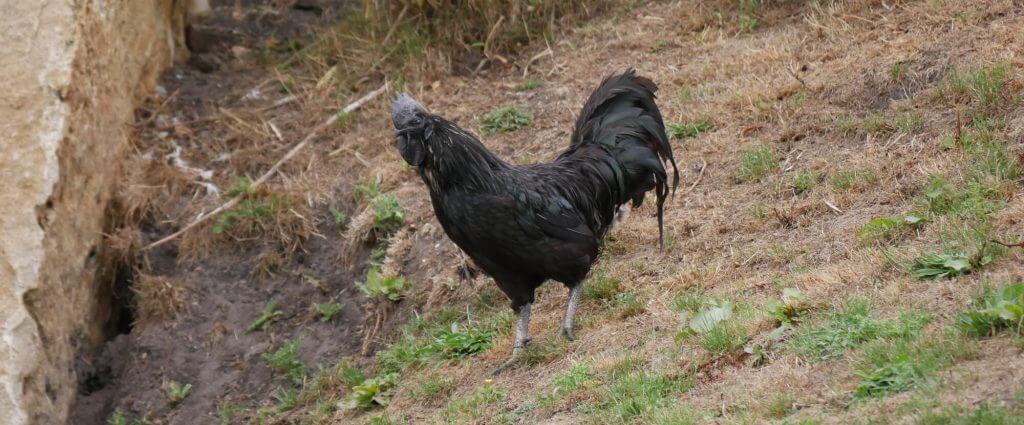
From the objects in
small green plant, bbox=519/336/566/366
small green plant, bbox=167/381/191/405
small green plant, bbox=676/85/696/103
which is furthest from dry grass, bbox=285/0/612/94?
small green plant, bbox=519/336/566/366

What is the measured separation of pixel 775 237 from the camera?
7.02 m

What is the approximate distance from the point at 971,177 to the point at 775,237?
1257 millimetres

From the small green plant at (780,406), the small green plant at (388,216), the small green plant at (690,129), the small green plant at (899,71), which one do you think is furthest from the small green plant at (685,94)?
the small green plant at (780,406)

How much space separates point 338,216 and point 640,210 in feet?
9.21

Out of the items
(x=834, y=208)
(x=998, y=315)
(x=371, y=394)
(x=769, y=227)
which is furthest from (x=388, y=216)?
(x=998, y=315)

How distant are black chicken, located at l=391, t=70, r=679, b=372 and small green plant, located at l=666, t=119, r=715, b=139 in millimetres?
1572

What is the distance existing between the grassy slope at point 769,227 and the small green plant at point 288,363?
1.63ft

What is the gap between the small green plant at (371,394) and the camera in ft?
23.4

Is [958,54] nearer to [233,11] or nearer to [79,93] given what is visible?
[79,93]

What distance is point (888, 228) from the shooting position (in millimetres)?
6258

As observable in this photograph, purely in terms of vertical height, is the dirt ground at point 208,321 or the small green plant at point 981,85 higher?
the small green plant at point 981,85

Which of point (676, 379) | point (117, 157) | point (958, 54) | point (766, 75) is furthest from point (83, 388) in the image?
point (958, 54)

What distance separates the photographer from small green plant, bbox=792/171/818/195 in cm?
745

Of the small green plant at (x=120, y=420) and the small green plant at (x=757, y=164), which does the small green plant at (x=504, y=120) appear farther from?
the small green plant at (x=120, y=420)
